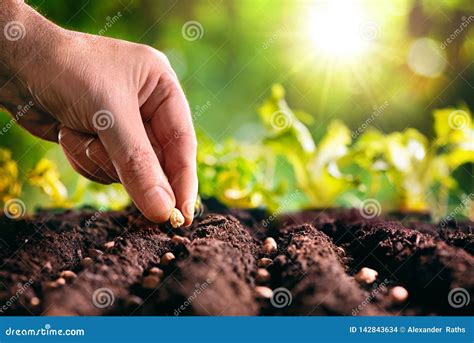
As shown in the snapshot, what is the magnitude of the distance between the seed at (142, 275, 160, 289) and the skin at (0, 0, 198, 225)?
0.62 feet

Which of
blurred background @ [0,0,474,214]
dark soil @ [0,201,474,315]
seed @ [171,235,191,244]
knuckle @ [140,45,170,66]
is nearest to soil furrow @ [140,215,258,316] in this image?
Result: dark soil @ [0,201,474,315]

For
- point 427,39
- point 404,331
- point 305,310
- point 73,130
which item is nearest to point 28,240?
point 73,130

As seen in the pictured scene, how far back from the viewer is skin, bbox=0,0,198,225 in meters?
1.18

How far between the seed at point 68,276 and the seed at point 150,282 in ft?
0.48

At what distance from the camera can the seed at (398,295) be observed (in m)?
1.06

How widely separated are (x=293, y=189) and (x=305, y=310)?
0.99m

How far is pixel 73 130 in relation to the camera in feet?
4.79

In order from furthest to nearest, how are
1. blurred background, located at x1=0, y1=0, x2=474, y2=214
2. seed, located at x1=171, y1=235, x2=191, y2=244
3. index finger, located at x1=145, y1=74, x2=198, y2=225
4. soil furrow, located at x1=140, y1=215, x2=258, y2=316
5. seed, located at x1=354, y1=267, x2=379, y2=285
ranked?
blurred background, located at x1=0, y1=0, x2=474, y2=214 < index finger, located at x1=145, y1=74, x2=198, y2=225 < seed, located at x1=171, y1=235, x2=191, y2=244 < seed, located at x1=354, y1=267, x2=379, y2=285 < soil furrow, located at x1=140, y1=215, x2=258, y2=316

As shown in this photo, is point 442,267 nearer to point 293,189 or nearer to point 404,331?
point 404,331

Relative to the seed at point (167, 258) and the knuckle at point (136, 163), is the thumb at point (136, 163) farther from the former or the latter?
the seed at point (167, 258)

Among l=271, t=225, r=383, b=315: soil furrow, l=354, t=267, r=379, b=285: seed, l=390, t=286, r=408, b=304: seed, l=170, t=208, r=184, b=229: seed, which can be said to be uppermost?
l=390, t=286, r=408, b=304: seed

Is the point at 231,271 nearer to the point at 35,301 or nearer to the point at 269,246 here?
the point at 269,246

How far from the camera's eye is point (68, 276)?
108 cm

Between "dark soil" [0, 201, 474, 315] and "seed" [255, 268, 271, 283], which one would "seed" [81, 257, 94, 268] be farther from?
"seed" [255, 268, 271, 283]
